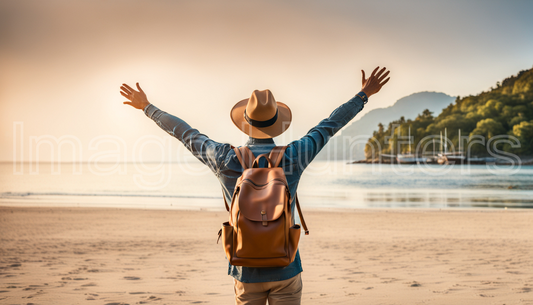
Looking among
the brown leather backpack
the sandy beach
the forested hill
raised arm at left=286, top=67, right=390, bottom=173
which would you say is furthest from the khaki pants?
the forested hill

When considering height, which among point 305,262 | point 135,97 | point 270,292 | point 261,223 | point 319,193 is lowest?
point 319,193

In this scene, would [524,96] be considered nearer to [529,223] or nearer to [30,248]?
[529,223]

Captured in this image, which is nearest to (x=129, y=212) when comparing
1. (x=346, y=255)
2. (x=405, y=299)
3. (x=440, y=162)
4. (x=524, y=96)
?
(x=346, y=255)

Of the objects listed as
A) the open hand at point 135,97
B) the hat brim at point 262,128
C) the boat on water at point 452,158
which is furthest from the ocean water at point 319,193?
the boat on water at point 452,158

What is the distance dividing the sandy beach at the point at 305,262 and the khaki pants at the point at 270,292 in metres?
2.55

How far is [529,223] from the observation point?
9.96 m

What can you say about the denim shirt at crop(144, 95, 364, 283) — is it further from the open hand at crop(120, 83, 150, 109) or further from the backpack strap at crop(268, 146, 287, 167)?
the open hand at crop(120, 83, 150, 109)

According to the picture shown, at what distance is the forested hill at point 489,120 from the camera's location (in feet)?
234

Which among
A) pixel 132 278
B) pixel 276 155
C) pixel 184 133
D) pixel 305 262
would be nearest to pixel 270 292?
pixel 276 155

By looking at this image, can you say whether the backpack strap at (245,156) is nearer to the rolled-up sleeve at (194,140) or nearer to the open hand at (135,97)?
the rolled-up sleeve at (194,140)

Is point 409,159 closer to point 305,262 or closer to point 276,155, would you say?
point 305,262

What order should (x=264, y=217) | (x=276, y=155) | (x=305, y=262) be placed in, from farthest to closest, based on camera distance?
(x=305, y=262) → (x=276, y=155) → (x=264, y=217)

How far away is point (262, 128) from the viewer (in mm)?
1729

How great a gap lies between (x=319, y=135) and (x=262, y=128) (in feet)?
0.91
